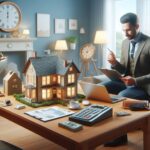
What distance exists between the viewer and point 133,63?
2922 mm

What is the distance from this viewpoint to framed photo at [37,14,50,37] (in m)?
5.71

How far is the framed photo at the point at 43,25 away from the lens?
5711 mm

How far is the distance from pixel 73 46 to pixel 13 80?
12.5 ft

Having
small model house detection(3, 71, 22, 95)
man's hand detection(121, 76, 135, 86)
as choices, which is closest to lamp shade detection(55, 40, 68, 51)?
man's hand detection(121, 76, 135, 86)

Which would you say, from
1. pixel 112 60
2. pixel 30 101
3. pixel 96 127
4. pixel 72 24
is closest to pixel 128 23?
pixel 112 60

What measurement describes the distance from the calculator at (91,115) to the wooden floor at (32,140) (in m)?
0.70

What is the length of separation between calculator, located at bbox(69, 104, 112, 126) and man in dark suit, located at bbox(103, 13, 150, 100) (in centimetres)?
98

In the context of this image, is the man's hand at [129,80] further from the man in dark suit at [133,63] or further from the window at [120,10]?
the window at [120,10]

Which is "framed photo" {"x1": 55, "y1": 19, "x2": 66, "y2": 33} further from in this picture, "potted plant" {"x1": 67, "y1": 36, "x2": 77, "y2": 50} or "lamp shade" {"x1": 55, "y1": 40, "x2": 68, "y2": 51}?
"lamp shade" {"x1": 55, "y1": 40, "x2": 68, "y2": 51}

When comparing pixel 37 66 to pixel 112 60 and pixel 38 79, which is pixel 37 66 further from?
pixel 112 60

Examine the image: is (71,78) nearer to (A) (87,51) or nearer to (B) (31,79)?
(B) (31,79)

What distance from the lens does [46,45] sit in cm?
588

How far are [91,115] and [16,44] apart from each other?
400cm

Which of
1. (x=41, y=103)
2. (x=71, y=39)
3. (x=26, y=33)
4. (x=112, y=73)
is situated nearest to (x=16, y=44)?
(x=26, y=33)
